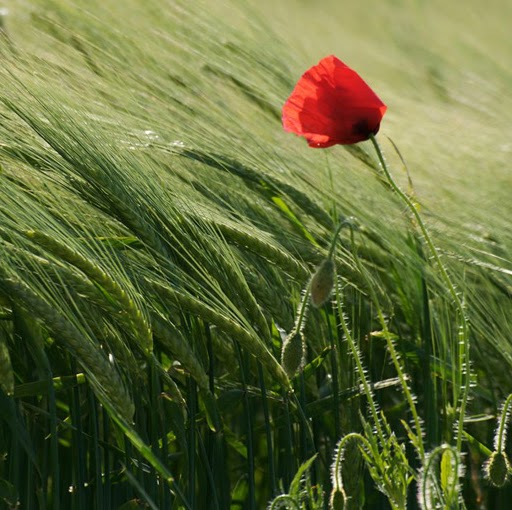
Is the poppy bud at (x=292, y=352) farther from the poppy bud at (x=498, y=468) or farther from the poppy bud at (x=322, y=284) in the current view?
the poppy bud at (x=498, y=468)

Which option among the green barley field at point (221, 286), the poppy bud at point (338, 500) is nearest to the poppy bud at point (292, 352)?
the green barley field at point (221, 286)

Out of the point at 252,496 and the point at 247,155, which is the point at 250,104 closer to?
the point at 247,155

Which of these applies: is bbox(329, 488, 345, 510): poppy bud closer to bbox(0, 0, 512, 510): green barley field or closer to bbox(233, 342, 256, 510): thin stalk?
bbox(0, 0, 512, 510): green barley field

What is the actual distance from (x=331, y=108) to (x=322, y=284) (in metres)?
0.18

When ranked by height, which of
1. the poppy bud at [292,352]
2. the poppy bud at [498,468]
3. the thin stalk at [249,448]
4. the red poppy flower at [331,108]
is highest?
the red poppy flower at [331,108]

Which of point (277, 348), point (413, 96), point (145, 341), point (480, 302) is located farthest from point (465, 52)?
point (145, 341)

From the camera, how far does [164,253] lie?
3.29ft

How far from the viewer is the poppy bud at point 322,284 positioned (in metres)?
0.86

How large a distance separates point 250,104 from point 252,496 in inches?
23.0

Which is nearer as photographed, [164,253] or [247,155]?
[164,253]

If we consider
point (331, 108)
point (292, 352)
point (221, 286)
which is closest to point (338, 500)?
point (292, 352)

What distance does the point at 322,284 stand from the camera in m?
0.87

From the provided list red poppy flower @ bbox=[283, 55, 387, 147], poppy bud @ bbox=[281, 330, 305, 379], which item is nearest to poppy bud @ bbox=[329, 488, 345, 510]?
poppy bud @ bbox=[281, 330, 305, 379]

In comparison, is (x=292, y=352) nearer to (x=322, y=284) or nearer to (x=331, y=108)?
(x=322, y=284)
